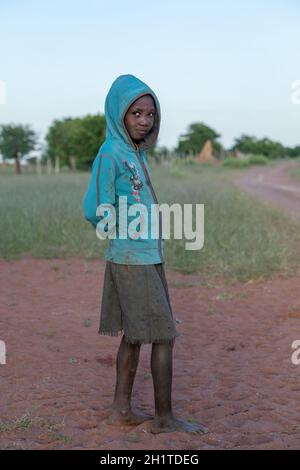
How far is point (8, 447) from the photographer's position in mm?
2904

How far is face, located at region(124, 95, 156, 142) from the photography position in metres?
2.97

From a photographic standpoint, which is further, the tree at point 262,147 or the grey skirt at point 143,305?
the tree at point 262,147

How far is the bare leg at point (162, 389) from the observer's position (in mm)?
3029

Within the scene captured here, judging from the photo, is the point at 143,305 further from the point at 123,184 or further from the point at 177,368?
the point at 177,368

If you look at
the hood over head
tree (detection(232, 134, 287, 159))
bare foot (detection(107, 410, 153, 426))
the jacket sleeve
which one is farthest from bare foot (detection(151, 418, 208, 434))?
tree (detection(232, 134, 287, 159))

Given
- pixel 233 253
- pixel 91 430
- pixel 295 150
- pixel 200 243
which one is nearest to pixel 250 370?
pixel 91 430

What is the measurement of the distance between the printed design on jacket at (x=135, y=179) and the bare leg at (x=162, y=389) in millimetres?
699

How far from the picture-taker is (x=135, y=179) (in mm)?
2980

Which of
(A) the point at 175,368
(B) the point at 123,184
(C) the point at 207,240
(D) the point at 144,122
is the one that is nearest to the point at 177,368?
(A) the point at 175,368

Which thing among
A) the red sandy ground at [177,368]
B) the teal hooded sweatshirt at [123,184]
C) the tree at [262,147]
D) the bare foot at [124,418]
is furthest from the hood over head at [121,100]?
the tree at [262,147]

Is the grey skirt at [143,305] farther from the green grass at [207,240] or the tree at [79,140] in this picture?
the tree at [79,140]

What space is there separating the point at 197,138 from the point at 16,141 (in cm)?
3069

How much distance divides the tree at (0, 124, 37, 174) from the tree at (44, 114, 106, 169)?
10.1ft

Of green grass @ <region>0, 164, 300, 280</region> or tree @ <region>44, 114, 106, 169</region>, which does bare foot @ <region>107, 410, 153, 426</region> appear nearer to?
green grass @ <region>0, 164, 300, 280</region>
